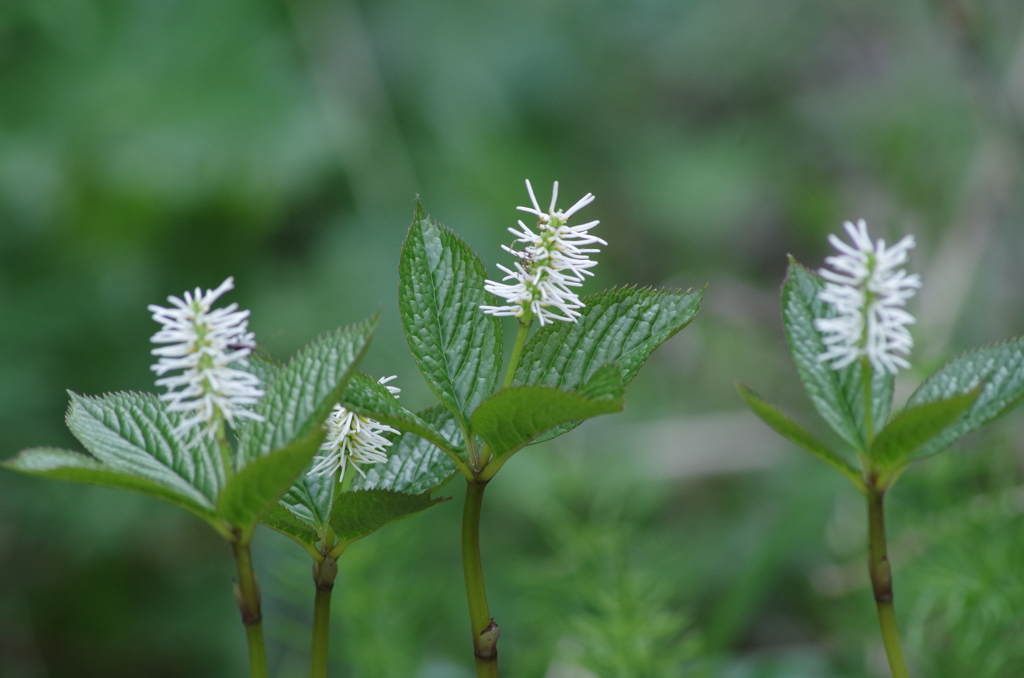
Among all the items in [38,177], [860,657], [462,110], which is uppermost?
[462,110]

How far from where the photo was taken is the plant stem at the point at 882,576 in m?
0.57

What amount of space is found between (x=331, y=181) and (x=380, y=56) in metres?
0.51

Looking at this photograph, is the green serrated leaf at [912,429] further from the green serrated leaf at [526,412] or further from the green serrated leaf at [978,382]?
the green serrated leaf at [526,412]

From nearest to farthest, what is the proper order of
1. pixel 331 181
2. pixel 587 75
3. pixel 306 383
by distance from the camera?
pixel 306 383, pixel 331 181, pixel 587 75

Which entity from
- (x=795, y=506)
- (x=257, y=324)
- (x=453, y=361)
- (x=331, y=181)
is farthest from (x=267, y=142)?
(x=453, y=361)

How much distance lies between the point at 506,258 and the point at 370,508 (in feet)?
7.40

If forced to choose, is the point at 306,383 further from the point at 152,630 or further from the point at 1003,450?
the point at 152,630

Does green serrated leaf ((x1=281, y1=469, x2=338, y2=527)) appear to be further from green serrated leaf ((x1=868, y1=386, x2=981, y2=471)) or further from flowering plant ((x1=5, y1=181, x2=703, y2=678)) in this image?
green serrated leaf ((x1=868, y1=386, x2=981, y2=471))

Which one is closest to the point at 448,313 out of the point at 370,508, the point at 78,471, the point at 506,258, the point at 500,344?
the point at 500,344

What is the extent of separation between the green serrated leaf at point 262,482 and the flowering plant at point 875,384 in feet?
0.84

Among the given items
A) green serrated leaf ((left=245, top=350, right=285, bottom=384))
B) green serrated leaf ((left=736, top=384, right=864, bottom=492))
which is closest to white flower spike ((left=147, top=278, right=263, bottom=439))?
green serrated leaf ((left=245, top=350, right=285, bottom=384))

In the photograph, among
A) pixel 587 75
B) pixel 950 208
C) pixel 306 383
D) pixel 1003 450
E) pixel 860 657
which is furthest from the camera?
pixel 587 75

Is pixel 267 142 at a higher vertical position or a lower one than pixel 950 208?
higher

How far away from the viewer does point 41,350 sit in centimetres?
237
